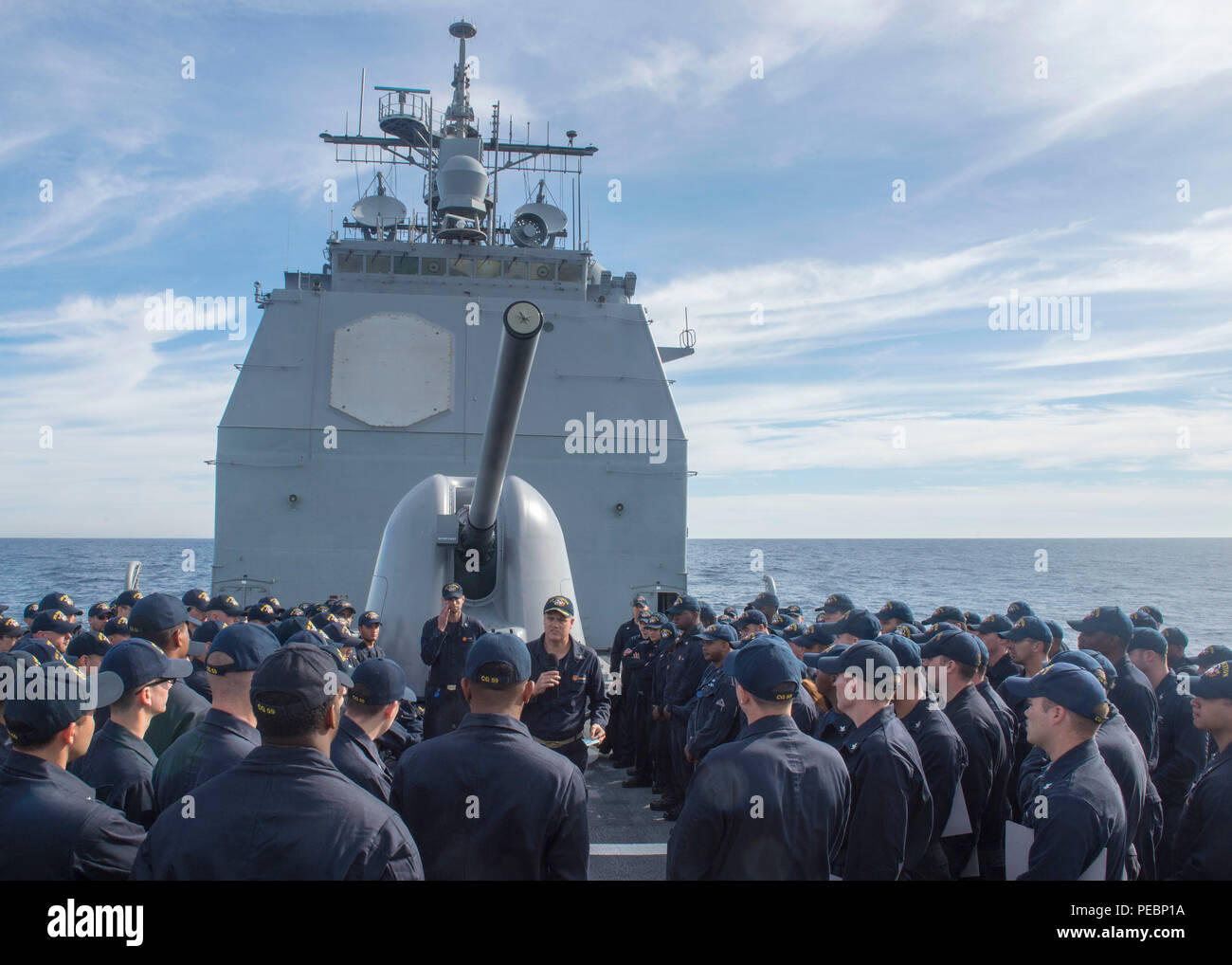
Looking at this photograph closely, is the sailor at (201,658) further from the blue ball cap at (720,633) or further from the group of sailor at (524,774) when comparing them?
the blue ball cap at (720,633)

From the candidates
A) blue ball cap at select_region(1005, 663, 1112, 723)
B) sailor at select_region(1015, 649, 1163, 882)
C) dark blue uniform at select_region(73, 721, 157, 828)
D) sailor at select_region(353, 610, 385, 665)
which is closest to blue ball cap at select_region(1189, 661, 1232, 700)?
sailor at select_region(1015, 649, 1163, 882)

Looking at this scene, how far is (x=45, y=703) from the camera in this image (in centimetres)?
214

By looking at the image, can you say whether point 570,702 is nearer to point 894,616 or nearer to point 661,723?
point 661,723

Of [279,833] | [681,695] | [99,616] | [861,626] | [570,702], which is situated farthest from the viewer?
[99,616]

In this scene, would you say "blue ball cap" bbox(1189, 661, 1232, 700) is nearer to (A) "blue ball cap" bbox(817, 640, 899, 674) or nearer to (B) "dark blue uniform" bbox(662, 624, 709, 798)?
(A) "blue ball cap" bbox(817, 640, 899, 674)

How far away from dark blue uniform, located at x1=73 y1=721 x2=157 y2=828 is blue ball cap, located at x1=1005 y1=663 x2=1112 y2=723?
8.88 feet

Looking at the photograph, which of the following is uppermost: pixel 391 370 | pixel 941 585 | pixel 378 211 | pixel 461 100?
pixel 461 100

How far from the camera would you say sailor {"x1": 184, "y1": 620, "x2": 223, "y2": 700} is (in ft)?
12.5

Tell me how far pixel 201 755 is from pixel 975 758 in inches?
108

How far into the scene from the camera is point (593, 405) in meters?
10.5

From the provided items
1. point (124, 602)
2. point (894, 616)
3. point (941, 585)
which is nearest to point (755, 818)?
point (894, 616)

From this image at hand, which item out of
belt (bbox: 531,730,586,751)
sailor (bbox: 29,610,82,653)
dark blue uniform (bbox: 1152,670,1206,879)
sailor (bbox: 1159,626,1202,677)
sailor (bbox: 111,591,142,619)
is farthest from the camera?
sailor (bbox: 111,591,142,619)
